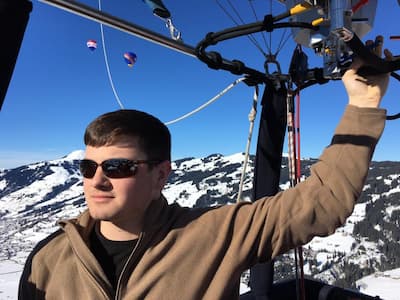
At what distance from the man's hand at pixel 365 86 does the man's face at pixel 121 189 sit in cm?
96

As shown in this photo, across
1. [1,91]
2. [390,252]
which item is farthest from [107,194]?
[390,252]

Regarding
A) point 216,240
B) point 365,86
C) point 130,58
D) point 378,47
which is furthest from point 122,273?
point 130,58

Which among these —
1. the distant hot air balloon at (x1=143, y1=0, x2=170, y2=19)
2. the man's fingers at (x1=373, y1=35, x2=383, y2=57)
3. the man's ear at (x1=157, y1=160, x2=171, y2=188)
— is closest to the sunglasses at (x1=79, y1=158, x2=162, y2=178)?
the man's ear at (x1=157, y1=160, x2=171, y2=188)

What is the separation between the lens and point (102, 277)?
1611mm

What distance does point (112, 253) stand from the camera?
175cm

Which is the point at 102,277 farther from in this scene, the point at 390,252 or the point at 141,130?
the point at 390,252

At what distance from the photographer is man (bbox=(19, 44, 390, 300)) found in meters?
1.51

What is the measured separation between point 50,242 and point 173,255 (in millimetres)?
664

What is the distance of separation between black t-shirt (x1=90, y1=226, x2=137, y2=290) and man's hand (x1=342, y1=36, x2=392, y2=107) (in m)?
1.21

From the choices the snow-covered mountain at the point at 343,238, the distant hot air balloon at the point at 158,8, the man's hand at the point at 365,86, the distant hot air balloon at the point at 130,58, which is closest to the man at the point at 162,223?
the man's hand at the point at 365,86

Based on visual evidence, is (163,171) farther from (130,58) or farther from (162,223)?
(130,58)

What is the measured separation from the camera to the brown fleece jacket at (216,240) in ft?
4.92

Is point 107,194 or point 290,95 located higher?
point 290,95

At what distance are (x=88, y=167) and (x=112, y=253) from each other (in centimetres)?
43
